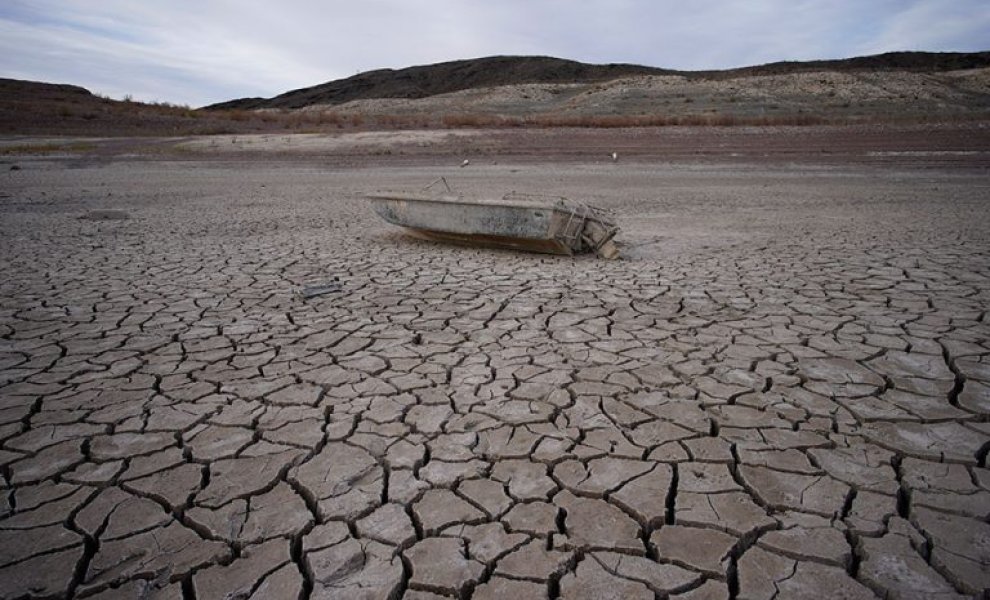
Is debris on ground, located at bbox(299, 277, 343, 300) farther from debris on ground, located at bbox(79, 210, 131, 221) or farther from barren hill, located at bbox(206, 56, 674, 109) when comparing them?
barren hill, located at bbox(206, 56, 674, 109)

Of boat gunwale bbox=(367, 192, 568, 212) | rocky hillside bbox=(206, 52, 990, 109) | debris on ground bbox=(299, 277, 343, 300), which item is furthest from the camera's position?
rocky hillside bbox=(206, 52, 990, 109)

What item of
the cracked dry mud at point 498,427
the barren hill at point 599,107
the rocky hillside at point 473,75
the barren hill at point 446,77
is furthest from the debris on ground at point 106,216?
the barren hill at point 446,77

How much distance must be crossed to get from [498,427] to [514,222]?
3.57 meters

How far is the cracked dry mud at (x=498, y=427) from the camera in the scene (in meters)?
1.71

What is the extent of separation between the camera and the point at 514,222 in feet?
18.9

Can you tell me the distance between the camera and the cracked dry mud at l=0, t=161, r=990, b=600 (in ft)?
5.63

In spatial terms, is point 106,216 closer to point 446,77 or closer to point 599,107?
point 599,107

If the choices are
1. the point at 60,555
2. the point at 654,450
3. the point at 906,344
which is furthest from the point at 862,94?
the point at 60,555

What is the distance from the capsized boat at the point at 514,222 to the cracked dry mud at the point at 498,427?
386mm

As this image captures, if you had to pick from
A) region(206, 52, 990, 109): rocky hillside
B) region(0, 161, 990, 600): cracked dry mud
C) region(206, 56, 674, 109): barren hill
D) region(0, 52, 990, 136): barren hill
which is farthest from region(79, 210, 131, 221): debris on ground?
region(206, 56, 674, 109): barren hill

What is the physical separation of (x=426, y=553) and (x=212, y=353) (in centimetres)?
226

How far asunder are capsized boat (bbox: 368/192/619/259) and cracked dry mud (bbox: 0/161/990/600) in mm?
386

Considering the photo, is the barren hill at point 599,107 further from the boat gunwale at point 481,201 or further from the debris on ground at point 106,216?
the boat gunwale at point 481,201

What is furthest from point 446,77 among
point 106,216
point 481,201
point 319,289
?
point 319,289
